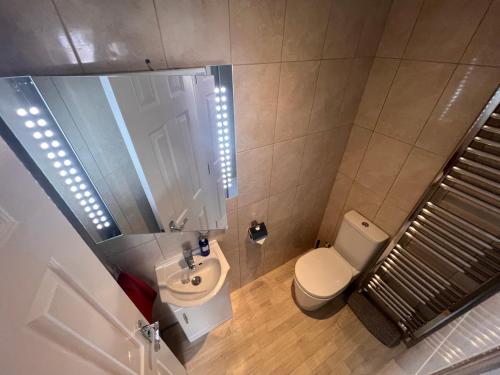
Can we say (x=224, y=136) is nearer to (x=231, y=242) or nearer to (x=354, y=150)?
(x=231, y=242)

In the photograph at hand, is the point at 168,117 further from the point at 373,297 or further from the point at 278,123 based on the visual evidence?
the point at 373,297

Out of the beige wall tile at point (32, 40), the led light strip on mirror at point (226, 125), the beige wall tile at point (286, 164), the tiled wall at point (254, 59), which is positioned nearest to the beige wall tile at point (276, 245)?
the tiled wall at point (254, 59)

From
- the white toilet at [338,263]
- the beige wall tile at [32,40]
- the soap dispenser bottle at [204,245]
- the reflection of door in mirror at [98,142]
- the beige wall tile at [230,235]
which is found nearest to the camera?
the beige wall tile at [32,40]

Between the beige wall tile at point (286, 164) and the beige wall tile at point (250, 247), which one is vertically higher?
the beige wall tile at point (286, 164)

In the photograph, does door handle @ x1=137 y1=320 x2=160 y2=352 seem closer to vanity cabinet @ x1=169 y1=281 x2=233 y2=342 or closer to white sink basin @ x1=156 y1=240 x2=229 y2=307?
white sink basin @ x1=156 y1=240 x2=229 y2=307

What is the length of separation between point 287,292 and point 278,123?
1.55m

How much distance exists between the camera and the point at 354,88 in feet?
4.35

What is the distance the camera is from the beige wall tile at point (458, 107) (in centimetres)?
93

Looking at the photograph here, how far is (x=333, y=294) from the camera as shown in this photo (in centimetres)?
155

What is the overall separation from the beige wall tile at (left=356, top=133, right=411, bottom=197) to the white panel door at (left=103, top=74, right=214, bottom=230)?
3.69 ft

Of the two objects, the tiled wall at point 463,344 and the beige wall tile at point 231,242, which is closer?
the tiled wall at point 463,344

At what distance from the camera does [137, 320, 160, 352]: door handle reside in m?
0.83

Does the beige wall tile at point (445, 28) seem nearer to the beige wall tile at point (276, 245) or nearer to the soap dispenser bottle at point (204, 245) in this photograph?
the beige wall tile at point (276, 245)

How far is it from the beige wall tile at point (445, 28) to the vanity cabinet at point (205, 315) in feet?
5.64
